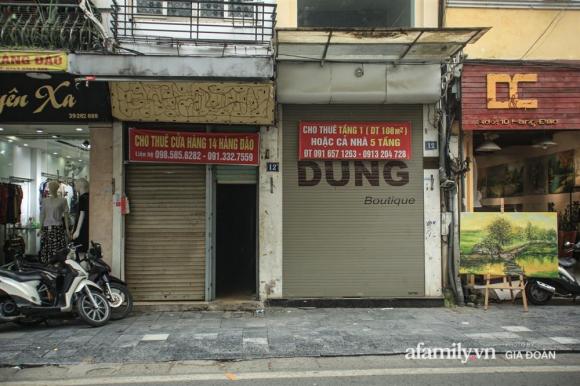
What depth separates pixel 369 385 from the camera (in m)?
5.41

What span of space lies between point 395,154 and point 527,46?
10.6 feet

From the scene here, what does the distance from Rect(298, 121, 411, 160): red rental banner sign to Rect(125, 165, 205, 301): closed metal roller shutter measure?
2047mm

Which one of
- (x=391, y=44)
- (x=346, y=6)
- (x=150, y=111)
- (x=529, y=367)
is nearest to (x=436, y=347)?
(x=529, y=367)

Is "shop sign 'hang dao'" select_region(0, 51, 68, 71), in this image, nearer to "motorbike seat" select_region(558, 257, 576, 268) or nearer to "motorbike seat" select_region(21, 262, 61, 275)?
"motorbike seat" select_region(21, 262, 61, 275)

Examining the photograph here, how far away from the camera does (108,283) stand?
8289mm

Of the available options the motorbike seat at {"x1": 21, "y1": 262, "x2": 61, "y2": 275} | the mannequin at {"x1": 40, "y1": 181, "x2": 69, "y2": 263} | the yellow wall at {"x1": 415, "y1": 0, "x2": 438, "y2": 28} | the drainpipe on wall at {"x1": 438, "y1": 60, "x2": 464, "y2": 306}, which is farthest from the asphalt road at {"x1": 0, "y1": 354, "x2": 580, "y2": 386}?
the yellow wall at {"x1": 415, "y1": 0, "x2": 438, "y2": 28}

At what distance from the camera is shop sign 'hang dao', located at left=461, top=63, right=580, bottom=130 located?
9.29 meters

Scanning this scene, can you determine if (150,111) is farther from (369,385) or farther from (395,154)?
(369,385)

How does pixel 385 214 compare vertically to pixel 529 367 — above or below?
above

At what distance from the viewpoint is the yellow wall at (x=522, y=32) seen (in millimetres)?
9609

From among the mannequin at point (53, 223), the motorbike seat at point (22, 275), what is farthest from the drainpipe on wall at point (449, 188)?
the mannequin at point (53, 223)

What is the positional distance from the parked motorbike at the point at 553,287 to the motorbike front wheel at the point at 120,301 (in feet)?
23.7

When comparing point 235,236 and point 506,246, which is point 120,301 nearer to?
point 235,236

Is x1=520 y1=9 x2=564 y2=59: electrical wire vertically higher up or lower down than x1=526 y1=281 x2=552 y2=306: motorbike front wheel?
higher up
